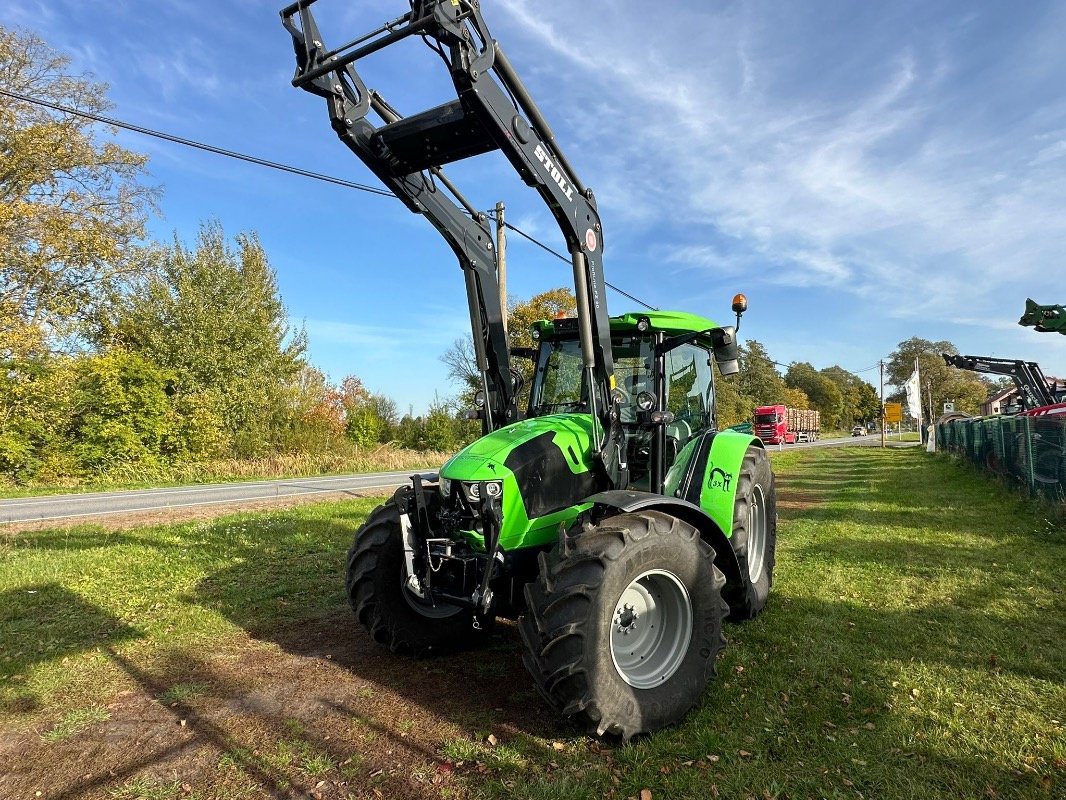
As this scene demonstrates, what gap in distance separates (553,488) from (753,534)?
2753 mm

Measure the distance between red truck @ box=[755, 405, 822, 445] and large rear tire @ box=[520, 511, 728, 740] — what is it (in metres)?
38.1

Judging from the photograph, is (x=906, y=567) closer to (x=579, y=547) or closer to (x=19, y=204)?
(x=579, y=547)

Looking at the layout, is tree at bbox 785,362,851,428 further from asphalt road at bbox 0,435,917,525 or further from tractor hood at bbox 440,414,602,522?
tractor hood at bbox 440,414,602,522

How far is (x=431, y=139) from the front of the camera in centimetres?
397

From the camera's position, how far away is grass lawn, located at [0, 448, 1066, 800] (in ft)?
9.83

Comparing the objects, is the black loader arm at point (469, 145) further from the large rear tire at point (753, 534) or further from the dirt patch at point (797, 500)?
the dirt patch at point (797, 500)

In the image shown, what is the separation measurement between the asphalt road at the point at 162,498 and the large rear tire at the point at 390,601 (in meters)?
9.18

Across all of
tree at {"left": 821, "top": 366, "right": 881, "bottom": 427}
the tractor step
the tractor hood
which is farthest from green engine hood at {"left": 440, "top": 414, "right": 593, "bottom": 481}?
tree at {"left": 821, "top": 366, "right": 881, "bottom": 427}

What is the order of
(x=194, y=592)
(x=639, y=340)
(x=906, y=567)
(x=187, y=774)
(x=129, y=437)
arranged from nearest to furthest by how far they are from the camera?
(x=187, y=774) → (x=639, y=340) → (x=194, y=592) → (x=906, y=567) → (x=129, y=437)

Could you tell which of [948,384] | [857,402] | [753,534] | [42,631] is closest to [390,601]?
[42,631]

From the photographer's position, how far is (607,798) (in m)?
2.84

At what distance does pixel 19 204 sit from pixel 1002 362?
3213 centimetres

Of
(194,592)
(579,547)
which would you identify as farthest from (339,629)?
(579,547)

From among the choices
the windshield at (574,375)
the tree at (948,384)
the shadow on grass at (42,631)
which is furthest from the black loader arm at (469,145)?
the tree at (948,384)
